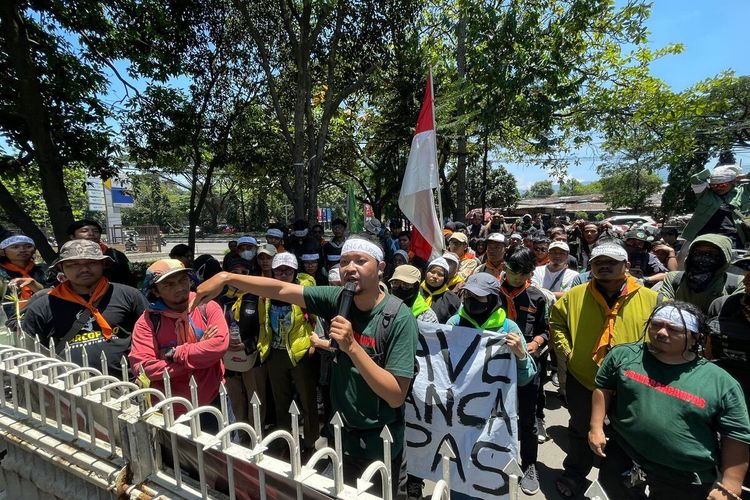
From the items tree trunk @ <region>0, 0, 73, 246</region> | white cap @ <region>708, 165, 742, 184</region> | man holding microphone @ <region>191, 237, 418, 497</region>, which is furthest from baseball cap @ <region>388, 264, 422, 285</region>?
tree trunk @ <region>0, 0, 73, 246</region>

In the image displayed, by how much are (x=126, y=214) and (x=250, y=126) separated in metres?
Answer: 62.3

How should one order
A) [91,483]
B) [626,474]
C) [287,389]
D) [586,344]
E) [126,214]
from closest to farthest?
[91,483]
[626,474]
[586,344]
[287,389]
[126,214]

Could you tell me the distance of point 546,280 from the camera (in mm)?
4641

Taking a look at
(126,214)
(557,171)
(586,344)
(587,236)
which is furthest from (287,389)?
(126,214)

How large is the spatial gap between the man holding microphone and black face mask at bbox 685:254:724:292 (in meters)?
2.38

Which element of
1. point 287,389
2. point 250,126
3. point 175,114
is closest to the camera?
point 287,389

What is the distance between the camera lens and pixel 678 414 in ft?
6.44

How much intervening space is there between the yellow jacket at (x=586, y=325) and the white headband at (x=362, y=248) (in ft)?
5.79

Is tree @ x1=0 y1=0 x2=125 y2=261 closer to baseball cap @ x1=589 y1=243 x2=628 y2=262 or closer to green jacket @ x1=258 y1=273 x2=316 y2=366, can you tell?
green jacket @ x1=258 y1=273 x2=316 y2=366

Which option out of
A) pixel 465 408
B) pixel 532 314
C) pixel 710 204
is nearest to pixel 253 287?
pixel 465 408

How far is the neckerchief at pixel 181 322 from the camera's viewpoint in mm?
2453

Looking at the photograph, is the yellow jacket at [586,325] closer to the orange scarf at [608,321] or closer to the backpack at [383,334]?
the orange scarf at [608,321]

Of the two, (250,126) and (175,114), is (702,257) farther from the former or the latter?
(250,126)

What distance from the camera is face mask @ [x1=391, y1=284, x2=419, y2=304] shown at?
3.35m
